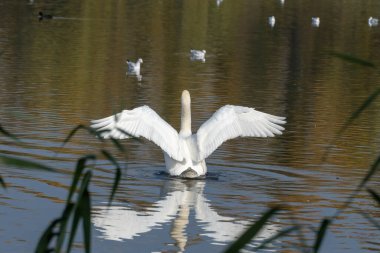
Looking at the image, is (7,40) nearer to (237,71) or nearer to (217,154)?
(237,71)

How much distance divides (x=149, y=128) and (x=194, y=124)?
3664 mm

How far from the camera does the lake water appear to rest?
868 centimetres

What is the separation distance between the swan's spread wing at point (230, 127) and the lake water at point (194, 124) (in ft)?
1.15

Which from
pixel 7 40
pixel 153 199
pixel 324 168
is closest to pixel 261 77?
pixel 7 40

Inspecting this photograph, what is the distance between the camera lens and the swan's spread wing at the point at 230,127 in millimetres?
11055

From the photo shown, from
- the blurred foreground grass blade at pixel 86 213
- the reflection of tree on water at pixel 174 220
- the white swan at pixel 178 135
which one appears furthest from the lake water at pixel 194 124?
the blurred foreground grass blade at pixel 86 213

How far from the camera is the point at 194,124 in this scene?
14656mm

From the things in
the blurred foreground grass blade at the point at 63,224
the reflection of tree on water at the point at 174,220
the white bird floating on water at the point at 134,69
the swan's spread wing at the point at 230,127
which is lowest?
the reflection of tree on water at the point at 174,220

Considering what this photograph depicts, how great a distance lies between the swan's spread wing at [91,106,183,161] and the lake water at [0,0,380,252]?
1.16ft

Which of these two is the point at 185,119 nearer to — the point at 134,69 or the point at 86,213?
the point at 86,213

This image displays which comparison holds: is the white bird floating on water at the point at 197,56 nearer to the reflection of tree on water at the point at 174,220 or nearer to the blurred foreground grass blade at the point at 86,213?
the reflection of tree on water at the point at 174,220

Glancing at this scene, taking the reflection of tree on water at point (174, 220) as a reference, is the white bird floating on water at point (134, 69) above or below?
above

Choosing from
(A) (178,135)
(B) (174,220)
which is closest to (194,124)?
(A) (178,135)

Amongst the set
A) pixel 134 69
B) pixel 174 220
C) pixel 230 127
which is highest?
pixel 230 127
